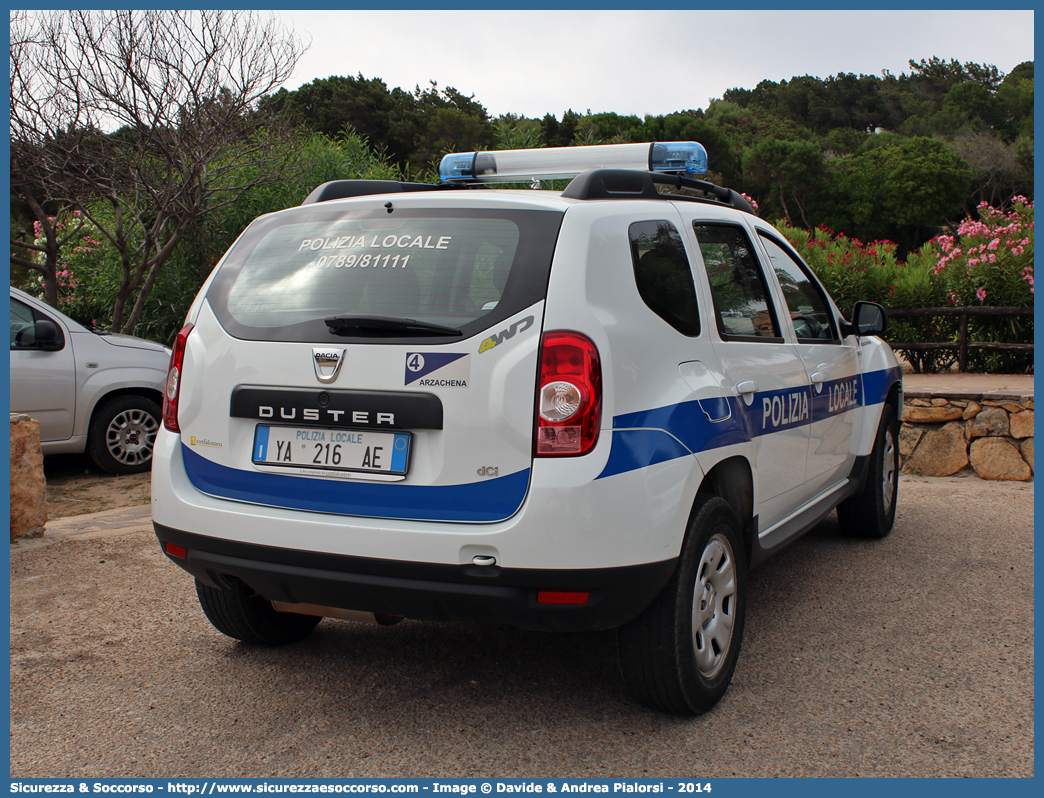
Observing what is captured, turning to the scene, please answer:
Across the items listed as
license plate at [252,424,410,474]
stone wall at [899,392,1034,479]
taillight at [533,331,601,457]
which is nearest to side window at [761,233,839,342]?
taillight at [533,331,601,457]

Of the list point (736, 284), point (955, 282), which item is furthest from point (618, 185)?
point (955, 282)

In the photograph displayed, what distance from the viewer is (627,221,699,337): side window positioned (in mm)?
3000

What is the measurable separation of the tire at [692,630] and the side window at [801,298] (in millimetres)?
1476

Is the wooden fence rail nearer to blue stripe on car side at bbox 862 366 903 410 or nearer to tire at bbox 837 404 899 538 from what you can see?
tire at bbox 837 404 899 538

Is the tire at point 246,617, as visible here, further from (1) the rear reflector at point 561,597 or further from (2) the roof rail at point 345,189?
(2) the roof rail at point 345,189

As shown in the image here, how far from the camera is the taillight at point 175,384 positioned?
3.17 metres

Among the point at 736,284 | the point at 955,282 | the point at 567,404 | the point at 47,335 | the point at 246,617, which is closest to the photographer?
the point at 567,404

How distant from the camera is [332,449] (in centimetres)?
285

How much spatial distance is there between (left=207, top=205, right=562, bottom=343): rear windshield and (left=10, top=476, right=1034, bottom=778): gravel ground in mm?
1354

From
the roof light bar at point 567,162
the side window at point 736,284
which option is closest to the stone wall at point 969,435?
the side window at point 736,284

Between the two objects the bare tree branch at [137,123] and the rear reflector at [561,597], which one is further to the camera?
the bare tree branch at [137,123]

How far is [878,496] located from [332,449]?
3787 mm

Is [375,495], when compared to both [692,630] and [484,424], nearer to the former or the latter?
[484,424]

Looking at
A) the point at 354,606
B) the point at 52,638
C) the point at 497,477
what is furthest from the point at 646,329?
the point at 52,638
